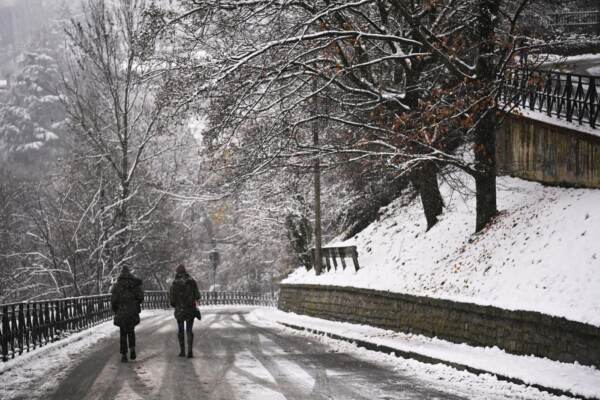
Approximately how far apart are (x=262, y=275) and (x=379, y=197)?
50796 millimetres

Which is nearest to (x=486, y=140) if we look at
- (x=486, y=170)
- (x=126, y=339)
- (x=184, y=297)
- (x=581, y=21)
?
(x=486, y=170)

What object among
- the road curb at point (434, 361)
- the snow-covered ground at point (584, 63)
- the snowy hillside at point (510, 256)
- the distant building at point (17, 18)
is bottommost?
the road curb at point (434, 361)

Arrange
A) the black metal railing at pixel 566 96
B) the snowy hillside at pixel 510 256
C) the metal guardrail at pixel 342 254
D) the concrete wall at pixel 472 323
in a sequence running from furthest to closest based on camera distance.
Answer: the metal guardrail at pixel 342 254 < the black metal railing at pixel 566 96 < the snowy hillside at pixel 510 256 < the concrete wall at pixel 472 323

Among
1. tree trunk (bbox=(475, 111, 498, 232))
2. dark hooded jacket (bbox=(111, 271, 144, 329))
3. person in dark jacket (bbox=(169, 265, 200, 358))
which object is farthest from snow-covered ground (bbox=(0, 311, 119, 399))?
tree trunk (bbox=(475, 111, 498, 232))

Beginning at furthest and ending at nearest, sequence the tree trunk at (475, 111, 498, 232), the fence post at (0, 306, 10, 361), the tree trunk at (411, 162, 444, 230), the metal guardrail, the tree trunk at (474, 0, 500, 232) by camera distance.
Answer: the metal guardrail
the tree trunk at (411, 162, 444, 230)
the tree trunk at (475, 111, 498, 232)
the tree trunk at (474, 0, 500, 232)
the fence post at (0, 306, 10, 361)

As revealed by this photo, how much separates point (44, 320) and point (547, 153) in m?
13.1

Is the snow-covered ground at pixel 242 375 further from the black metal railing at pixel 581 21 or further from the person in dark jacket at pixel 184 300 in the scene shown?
the black metal railing at pixel 581 21

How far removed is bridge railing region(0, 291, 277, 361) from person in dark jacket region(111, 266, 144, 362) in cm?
203

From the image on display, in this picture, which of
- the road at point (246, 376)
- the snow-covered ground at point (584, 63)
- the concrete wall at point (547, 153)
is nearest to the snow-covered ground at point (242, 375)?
the road at point (246, 376)

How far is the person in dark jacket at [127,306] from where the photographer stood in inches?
536

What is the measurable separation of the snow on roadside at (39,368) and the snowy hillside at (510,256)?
25.7 ft

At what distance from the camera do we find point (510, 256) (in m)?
13.7

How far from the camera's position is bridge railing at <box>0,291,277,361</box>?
1324cm

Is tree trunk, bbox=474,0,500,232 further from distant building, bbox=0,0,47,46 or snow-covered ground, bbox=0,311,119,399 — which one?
distant building, bbox=0,0,47,46
